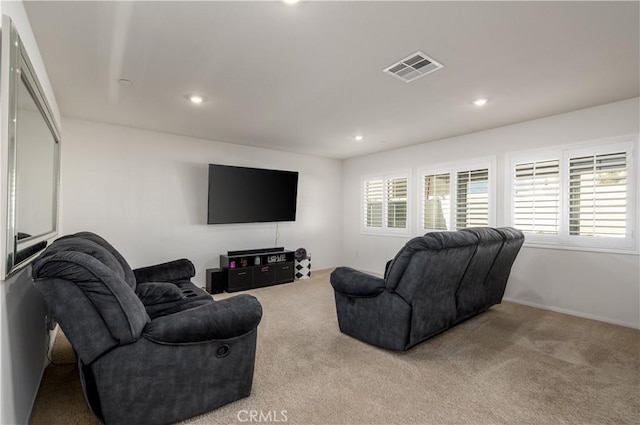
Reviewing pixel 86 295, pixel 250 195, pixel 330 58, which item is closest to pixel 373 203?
pixel 250 195

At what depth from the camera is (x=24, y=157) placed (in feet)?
5.91

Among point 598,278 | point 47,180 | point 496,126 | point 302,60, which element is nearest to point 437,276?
point 302,60

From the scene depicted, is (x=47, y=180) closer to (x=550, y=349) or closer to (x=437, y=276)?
(x=437, y=276)

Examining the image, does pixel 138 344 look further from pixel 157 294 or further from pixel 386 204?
pixel 386 204

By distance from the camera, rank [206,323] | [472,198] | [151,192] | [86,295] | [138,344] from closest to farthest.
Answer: [86,295], [138,344], [206,323], [151,192], [472,198]

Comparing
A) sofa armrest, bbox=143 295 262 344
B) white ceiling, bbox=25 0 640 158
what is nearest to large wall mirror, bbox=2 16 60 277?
white ceiling, bbox=25 0 640 158

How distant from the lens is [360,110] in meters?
3.82

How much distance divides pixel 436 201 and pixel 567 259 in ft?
6.44

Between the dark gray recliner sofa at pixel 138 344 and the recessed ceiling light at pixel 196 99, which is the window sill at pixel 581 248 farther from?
the recessed ceiling light at pixel 196 99

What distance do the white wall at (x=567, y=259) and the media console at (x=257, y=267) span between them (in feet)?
10.2

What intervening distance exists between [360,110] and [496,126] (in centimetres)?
218

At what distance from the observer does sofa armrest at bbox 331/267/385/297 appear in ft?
9.24

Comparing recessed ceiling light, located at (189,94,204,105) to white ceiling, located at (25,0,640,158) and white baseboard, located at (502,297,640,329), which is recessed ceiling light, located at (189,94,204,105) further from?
white baseboard, located at (502,297,640,329)

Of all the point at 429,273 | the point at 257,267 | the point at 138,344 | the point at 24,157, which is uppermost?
the point at 24,157
